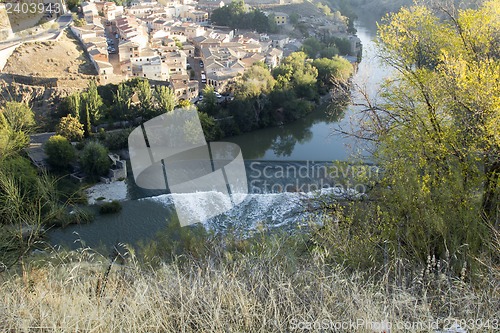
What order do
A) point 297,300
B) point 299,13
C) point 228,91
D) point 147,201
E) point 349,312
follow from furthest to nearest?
1. point 299,13
2. point 228,91
3. point 147,201
4. point 297,300
5. point 349,312

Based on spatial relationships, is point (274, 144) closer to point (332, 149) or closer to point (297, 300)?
point (332, 149)

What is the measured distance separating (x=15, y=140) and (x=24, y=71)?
4479 millimetres

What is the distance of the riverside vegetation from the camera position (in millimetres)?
1452

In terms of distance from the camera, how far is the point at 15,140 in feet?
21.9

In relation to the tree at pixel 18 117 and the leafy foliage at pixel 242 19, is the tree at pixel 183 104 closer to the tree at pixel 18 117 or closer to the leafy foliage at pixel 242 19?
the tree at pixel 18 117

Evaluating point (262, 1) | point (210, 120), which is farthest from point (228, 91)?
point (262, 1)

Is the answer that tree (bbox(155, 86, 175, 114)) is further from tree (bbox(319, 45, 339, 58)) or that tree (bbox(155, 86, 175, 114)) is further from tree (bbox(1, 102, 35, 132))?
tree (bbox(319, 45, 339, 58))

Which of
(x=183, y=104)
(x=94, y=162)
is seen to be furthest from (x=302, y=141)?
(x=94, y=162)

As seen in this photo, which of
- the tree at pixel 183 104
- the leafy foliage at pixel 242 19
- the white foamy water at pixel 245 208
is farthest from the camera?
the leafy foliage at pixel 242 19

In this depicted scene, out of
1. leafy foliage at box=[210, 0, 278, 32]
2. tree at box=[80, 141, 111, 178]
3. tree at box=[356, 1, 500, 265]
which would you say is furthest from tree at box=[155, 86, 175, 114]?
leafy foliage at box=[210, 0, 278, 32]

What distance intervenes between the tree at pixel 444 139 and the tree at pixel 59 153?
5.77 m

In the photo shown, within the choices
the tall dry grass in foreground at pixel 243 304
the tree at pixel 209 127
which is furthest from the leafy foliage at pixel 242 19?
the tall dry grass in foreground at pixel 243 304

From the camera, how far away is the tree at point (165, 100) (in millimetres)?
8781

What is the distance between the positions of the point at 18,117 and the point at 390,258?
744 cm
